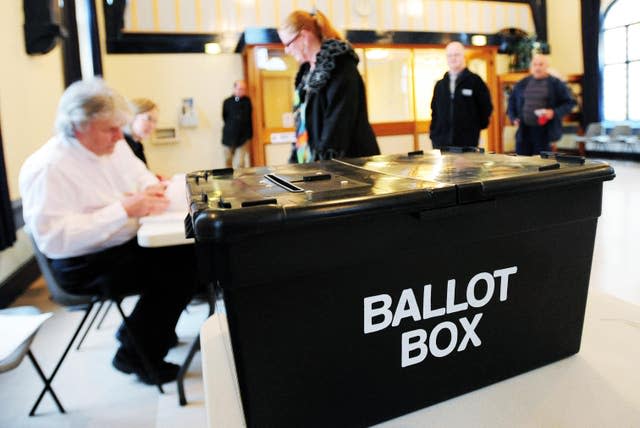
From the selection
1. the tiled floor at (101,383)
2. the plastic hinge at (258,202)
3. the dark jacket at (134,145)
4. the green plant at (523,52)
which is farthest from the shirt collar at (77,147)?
the green plant at (523,52)

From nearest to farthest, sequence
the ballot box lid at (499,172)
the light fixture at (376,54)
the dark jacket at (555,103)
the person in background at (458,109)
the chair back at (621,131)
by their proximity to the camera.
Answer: the ballot box lid at (499,172) < the person in background at (458,109) < the dark jacket at (555,103) < the light fixture at (376,54) < the chair back at (621,131)

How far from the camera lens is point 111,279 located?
2021 millimetres

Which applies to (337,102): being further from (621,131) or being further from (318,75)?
(621,131)

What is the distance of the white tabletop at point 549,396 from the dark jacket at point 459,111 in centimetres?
293

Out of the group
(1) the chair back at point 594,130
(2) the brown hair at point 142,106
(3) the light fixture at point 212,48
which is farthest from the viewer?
(1) the chair back at point 594,130

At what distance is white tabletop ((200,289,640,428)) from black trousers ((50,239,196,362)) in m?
1.38

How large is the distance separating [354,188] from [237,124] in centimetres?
627

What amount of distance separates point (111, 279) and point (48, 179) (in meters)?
0.43

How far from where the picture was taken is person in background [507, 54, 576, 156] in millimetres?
4930

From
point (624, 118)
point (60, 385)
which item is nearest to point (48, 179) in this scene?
point (60, 385)

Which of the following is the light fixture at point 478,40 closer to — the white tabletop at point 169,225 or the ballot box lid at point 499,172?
the white tabletop at point 169,225

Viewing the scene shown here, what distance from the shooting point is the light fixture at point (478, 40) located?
26.7 ft

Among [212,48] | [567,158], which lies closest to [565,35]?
[212,48]

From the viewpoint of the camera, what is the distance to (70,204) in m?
1.96
